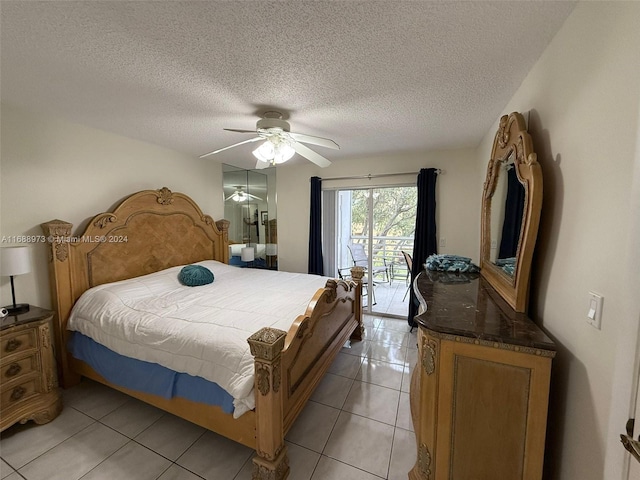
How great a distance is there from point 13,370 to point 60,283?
68cm

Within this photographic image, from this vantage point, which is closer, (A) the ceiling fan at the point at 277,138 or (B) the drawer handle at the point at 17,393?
(B) the drawer handle at the point at 17,393

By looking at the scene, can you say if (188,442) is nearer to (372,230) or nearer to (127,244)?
(127,244)

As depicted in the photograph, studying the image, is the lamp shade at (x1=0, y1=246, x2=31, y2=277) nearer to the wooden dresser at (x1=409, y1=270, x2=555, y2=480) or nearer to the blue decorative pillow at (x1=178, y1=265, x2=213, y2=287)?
the blue decorative pillow at (x1=178, y1=265, x2=213, y2=287)

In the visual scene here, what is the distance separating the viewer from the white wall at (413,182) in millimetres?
3162

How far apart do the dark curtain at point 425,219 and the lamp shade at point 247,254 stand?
249cm

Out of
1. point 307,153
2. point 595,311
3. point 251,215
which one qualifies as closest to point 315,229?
point 251,215

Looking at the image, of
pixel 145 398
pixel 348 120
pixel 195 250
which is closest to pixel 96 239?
pixel 195 250

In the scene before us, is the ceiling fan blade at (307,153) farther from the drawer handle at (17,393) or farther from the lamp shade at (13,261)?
the drawer handle at (17,393)

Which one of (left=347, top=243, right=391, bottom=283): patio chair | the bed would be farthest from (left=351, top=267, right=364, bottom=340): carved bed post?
(left=347, top=243, right=391, bottom=283): patio chair

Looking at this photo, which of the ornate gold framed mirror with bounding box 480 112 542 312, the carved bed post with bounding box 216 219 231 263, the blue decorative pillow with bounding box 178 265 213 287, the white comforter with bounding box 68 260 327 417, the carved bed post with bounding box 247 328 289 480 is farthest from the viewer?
the carved bed post with bounding box 216 219 231 263

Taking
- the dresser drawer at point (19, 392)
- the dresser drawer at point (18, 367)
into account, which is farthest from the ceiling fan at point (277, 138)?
the dresser drawer at point (19, 392)

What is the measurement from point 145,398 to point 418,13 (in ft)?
9.23

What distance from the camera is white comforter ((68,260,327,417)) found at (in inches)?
57.9

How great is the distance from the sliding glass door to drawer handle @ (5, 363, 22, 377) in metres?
3.28
